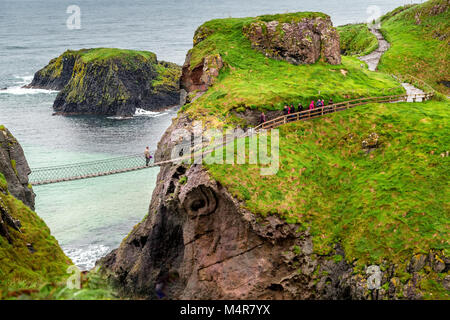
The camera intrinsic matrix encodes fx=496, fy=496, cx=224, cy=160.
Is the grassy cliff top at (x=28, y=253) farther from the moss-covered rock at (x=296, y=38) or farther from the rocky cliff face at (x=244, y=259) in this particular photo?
the moss-covered rock at (x=296, y=38)

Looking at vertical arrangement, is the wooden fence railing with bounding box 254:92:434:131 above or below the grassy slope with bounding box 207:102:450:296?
above

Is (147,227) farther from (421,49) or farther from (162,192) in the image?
Answer: (421,49)

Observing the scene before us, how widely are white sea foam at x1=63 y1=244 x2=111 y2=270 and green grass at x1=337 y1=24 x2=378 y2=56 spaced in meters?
55.7

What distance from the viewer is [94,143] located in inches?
3770

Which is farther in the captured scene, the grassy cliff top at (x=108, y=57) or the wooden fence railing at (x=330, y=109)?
the grassy cliff top at (x=108, y=57)

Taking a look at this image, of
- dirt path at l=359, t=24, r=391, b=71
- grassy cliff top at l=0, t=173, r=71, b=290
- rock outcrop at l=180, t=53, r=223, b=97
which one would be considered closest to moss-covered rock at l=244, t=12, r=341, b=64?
rock outcrop at l=180, t=53, r=223, b=97

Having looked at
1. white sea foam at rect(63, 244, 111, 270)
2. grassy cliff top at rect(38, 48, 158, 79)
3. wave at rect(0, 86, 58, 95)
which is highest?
grassy cliff top at rect(38, 48, 158, 79)

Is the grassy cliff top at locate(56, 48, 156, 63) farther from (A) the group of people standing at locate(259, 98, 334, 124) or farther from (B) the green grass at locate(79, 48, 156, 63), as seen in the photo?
(A) the group of people standing at locate(259, 98, 334, 124)

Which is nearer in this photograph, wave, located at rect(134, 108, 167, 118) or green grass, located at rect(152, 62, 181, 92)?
wave, located at rect(134, 108, 167, 118)

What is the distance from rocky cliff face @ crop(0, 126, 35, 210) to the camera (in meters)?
44.8

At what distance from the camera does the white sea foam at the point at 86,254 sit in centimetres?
5381

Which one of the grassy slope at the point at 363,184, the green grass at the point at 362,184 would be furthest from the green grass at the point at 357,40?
the grassy slope at the point at 363,184

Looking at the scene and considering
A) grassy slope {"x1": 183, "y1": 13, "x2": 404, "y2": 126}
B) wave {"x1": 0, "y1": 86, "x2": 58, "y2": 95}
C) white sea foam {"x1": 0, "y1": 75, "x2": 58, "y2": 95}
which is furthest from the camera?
white sea foam {"x1": 0, "y1": 75, "x2": 58, "y2": 95}

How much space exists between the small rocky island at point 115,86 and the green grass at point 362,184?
80.1 metres
